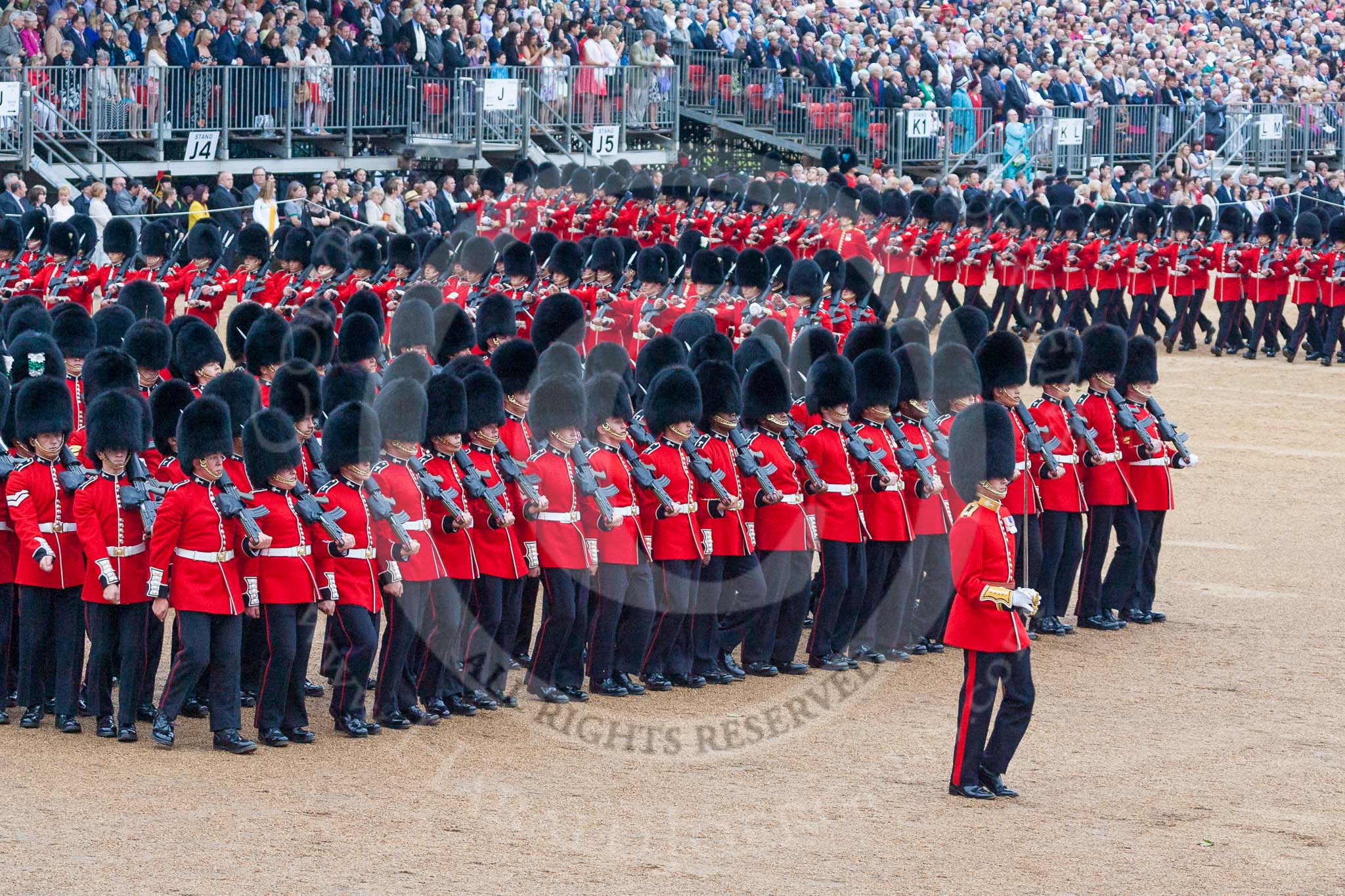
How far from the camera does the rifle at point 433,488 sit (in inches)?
269

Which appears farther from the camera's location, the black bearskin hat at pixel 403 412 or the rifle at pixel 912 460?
the rifle at pixel 912 460

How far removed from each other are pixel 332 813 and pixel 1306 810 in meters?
2.89

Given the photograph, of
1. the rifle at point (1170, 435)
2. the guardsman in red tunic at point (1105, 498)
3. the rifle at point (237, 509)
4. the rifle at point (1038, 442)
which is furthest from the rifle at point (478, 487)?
the rifle at point (1170, 435)

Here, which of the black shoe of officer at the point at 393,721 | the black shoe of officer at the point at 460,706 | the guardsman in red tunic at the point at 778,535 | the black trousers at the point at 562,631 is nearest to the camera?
the black shoe of officer at the point at 393,721

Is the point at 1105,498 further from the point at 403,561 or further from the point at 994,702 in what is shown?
the point at 403,561

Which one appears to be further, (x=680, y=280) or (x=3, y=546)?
(x=680, y=280)

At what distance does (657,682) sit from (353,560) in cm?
140

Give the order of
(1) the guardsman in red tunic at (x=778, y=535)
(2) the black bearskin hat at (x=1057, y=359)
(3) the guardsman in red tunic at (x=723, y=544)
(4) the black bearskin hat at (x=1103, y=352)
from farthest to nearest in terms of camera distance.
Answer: (4) the black bearskin hat at (x=1103, y=352), (2) the black bearskin hat at (x=1057, y=359), (1) the guardsman in red tunic at (x=778, y=535), (3) the guardsman in red tunic at (x=723, y=544)

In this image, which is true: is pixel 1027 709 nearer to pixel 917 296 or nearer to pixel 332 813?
pixel 332 813

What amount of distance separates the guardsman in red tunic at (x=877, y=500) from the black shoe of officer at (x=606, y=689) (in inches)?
43.6

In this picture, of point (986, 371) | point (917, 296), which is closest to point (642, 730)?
point (986, 371)

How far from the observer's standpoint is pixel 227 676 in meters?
6.46

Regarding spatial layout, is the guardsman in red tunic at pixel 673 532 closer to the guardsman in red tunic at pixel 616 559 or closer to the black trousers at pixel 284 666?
the guardsman in red tunic at pixel 616 559

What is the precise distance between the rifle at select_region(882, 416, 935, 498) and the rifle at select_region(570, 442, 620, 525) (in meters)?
1.30
